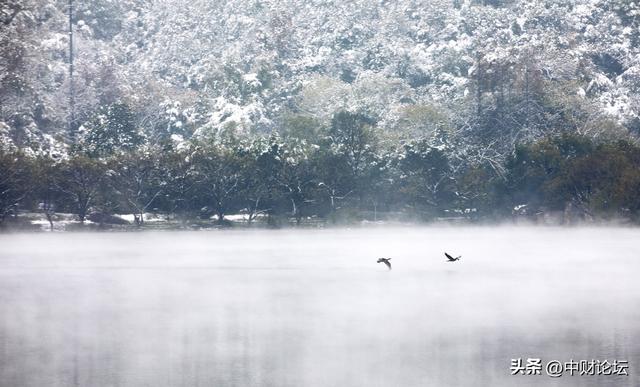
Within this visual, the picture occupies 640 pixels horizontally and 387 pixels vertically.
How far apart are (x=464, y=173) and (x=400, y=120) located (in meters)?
14.3

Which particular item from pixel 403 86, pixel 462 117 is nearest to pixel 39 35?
pixel 403 86

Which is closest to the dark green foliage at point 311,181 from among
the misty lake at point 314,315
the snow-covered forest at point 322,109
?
the snow-covered forest at point 322,109

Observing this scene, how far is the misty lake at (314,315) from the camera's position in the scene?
23234 mm

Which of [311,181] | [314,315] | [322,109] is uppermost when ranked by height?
[322,109]

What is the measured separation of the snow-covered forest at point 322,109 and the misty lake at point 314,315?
18086mm

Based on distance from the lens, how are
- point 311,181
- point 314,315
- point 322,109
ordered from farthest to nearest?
point 322,109
point 311,181
point 314,315

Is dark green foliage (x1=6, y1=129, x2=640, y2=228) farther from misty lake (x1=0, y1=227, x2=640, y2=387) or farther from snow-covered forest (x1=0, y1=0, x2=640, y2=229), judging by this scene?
misty lake (x1=0, y1=227, x2=640, y2=387)

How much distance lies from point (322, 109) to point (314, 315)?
229ft

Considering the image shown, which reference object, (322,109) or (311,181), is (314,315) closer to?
→ (311,181)

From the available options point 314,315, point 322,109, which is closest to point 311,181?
point 322,109

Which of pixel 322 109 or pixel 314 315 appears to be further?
pixel 322 109

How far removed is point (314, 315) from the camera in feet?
103

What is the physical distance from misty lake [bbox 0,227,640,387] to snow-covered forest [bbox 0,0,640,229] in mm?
18086

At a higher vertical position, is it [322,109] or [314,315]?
[322,109]
